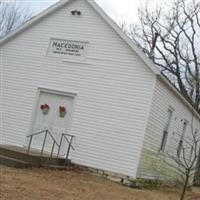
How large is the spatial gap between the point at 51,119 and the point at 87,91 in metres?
2.00

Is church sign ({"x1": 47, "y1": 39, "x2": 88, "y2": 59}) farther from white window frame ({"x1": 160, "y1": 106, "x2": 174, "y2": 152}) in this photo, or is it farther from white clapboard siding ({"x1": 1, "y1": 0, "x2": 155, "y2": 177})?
white window frame ({"x1": 160, "y1": 106, "x2": 174, "y2": 152})

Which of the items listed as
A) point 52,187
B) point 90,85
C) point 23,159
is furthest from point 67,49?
point 52,187

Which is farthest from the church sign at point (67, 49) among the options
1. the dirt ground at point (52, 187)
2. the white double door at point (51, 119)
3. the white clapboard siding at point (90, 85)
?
the dirt ground at point (52, 187)

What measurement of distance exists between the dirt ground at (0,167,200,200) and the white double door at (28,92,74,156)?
284 centimetres

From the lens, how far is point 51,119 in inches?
834

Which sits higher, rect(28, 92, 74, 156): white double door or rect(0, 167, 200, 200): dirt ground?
rect(28, 92, 74, 156): white double door

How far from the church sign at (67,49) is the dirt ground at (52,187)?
518 centimetres

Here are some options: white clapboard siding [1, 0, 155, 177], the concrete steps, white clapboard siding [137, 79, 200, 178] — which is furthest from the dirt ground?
white clapboard siding [137, 79, 200, 178]

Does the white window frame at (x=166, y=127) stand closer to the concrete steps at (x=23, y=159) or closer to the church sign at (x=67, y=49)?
the church sign at (x=67, y=49)

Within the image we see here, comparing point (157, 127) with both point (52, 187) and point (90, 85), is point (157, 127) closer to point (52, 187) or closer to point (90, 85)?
point (90, 85)

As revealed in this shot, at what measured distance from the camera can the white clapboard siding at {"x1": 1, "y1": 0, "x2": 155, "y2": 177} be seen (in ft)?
64.0

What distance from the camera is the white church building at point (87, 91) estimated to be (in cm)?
1953

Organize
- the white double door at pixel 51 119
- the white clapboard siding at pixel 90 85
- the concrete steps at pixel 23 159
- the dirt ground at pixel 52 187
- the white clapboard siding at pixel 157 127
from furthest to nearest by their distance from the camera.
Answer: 1. the white double door at pixel 51 119
2. the white clapboard siding at pixel 157 127
3. the white clapboard siding at pixel 90 85
4. the concrete steps at pixel 23 159
5. the dirt ground at pixel 52 187

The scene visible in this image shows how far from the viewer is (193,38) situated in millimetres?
44375
